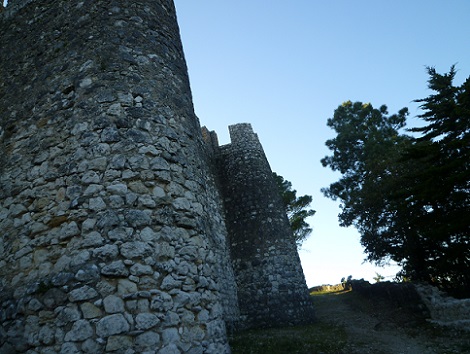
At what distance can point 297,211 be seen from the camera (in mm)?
22188

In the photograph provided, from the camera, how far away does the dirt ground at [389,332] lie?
8297mm

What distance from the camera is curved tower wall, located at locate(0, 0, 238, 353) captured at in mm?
3428

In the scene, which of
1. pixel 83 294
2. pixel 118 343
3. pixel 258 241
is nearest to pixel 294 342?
pixel 258 241

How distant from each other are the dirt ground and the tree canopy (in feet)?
9.84

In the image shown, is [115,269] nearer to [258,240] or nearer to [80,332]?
[80,332]

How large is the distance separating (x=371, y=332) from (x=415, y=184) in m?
7.14

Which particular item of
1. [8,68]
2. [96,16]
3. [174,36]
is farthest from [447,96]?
[8,68]

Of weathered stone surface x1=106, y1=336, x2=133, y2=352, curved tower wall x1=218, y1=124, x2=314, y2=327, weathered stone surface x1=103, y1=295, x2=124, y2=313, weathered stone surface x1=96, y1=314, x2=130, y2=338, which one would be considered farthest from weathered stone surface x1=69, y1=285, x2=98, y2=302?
curved tower wall x1=218, y1=124, x2=314, y2=327

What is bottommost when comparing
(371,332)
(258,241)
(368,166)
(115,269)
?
(371,332)

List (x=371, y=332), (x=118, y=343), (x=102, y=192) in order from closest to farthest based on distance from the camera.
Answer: (x=118, y=343), (x=102, y=192), (x=371, y=332)

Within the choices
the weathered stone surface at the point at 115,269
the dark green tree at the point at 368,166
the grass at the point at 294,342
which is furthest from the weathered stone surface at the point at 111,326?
the dark green tree at the point at 368,166

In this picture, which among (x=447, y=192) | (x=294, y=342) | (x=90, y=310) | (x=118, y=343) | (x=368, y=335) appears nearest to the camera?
(x=118, y=343)

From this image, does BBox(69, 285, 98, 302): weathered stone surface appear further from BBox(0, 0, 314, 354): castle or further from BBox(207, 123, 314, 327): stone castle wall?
BBox(207, 123, 314, 327): stone castle wall

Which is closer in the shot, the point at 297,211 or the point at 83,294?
the point at 83,294
